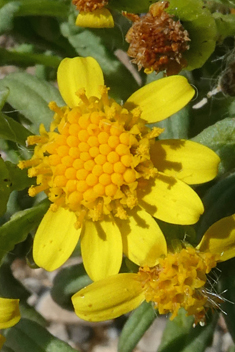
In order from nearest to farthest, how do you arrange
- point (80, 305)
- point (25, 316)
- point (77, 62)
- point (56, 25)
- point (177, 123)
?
point (80, 305) → point (77, 62) → point (177, 123) → point (25, 316) → point (56, 25)

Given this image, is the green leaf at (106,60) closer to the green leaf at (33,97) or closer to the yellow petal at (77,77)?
the green leaf at (33,97)

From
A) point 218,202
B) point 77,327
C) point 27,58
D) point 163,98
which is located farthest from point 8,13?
point 77,327

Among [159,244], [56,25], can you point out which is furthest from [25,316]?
[56,25]

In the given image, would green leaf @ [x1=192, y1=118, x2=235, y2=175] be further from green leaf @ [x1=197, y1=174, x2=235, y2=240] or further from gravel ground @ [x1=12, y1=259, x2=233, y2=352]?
gravel ground @ [x1=12, y1=259, x2=233, y2=352]

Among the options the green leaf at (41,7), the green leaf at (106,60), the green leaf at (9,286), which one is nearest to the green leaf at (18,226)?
the green leaf at (9,286)

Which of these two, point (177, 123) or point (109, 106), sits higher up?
point (109, 106)

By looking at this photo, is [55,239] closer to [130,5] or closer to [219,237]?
[219,237]

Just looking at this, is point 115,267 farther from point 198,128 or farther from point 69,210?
point 198,128
